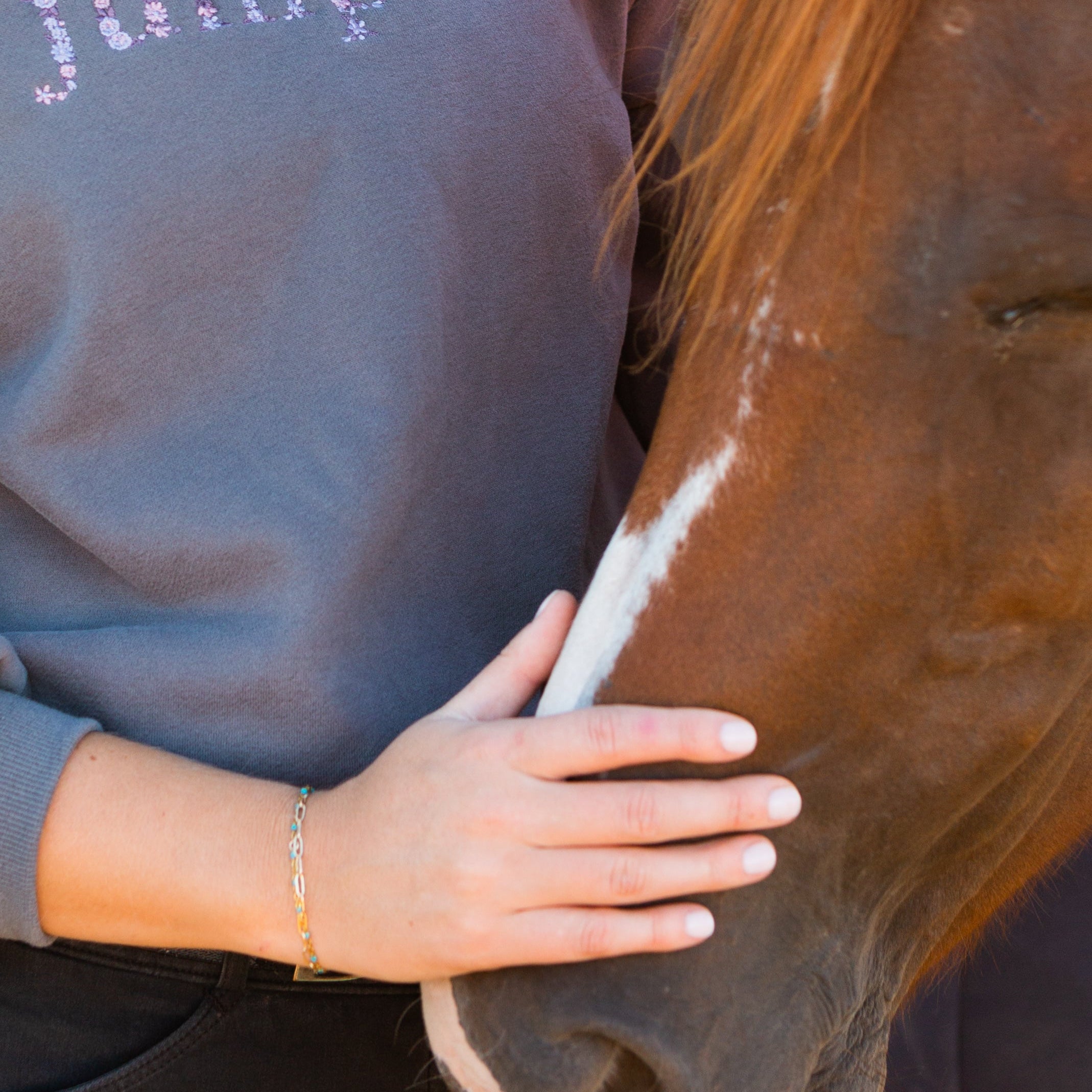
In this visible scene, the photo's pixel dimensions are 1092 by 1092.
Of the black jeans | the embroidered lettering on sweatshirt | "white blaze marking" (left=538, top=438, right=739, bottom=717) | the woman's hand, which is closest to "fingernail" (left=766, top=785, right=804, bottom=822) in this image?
the woman's hand

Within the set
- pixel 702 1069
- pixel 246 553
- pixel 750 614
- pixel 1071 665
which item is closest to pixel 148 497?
pixel 246 553

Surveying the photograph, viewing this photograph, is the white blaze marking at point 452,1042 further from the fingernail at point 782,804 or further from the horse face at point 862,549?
the fingernail at point 782,804

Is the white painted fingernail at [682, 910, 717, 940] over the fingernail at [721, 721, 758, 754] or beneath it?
beneath

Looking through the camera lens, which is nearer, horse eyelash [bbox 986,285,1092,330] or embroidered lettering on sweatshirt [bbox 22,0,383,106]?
horse eyelash [bbox 986,285,1092,330]

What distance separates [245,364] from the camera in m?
0.91

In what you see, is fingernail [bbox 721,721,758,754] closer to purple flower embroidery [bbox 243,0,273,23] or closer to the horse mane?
the horse mane

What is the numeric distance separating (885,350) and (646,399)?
1.96 ft

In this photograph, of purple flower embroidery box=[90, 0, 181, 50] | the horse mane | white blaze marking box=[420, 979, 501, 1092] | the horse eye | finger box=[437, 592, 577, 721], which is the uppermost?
purple flower embroidery box=[90, 0, 181, 50]

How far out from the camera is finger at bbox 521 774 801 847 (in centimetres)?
71

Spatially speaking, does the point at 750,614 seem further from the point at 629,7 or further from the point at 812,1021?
the point at 629,7

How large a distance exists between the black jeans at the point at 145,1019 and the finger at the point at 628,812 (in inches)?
12.1

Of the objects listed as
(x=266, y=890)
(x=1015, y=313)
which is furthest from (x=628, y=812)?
(x=1015, y=313)

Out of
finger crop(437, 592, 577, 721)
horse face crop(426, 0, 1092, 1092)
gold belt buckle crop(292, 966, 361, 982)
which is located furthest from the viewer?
gold belt buckle crop(292, 966, 361, 982)

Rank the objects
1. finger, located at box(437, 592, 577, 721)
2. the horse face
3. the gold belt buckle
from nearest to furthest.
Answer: the horse face < finger, located at box(437, 592, 577, 721) < the gold belt buckle
